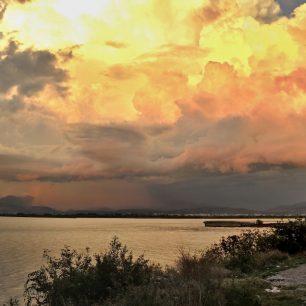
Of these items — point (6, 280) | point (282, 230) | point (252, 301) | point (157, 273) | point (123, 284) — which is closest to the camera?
point (252, 301)

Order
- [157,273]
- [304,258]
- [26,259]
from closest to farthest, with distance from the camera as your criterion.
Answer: [157,273] < [304,258] < [26,259]

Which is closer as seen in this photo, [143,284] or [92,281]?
[143,284]

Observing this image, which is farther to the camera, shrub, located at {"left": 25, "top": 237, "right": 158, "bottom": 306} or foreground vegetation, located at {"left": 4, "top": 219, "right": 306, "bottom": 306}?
shrub, located at {"left": 25, "top": 237, "right": 158, "bottom": 306}

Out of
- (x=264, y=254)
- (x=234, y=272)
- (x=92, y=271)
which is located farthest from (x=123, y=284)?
(x=264, y=254)

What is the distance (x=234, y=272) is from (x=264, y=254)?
4654 millimetres

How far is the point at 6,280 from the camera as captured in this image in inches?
1276

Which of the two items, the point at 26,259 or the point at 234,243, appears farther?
the point at 26,259

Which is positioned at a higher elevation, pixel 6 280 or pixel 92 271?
pixel 92 271

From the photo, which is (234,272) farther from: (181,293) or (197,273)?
(181,293)

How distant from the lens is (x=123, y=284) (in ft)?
47.3

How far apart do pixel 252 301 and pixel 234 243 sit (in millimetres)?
17828

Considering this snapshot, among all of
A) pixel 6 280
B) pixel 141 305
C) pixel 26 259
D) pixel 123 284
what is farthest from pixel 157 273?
pixel 26 259

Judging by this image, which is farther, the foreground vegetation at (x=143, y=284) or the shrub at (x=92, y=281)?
the shrub at (x=92, y=281)

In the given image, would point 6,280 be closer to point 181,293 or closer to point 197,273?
point 197,273
